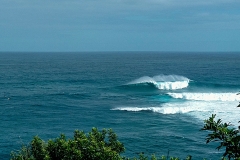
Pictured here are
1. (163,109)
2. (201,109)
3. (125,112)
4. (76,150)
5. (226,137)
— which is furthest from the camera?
(201,109)

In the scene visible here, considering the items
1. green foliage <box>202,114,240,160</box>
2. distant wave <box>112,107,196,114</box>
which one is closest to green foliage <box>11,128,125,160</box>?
green foliage <box>202,114,240,160</box>

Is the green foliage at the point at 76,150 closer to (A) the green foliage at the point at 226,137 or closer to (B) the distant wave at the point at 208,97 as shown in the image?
(A) the green foliage at the point at 226,137

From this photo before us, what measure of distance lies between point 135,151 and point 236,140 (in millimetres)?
25312

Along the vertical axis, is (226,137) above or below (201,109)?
above

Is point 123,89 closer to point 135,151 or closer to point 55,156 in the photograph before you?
point 135,151

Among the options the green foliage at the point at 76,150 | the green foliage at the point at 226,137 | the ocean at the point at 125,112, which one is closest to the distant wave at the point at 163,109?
the ocean at the point at 125,112

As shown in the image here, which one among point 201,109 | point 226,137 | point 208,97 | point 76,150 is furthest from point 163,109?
point 226,137

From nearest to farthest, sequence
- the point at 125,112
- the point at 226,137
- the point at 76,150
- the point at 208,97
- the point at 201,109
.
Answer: the point at 226,137, the point at 76,150, the point at 125,112, the point at 201,109, the point at 208,97

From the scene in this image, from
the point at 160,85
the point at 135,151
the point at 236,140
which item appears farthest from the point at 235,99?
the point at 236,140

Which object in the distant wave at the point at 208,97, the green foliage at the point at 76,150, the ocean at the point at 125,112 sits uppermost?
the green foliage at the point at 76,150

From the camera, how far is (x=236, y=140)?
788 cm

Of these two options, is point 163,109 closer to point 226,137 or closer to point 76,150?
point 76,150

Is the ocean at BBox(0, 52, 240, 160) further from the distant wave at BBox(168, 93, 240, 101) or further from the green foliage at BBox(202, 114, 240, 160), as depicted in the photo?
the green foliage at BBox(202, 114, 240, 160)

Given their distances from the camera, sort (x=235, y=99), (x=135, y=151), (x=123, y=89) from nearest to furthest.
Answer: (x=135, y=151) < (x=235, y=99) < (x=123, y=89)
